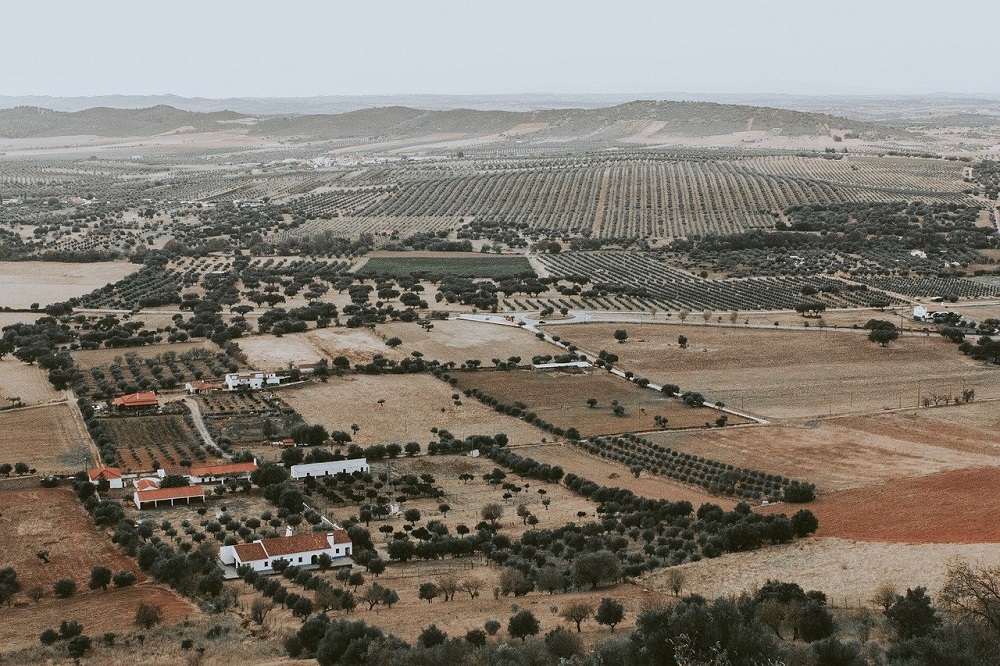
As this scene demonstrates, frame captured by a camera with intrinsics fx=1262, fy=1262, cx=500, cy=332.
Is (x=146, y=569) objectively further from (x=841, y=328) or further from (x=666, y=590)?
(x=841, y=328)

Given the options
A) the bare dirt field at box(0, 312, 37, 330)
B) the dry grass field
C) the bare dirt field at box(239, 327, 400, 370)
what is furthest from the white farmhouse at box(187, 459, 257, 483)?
the bare dirt field at box(0, 312, 37, 330)

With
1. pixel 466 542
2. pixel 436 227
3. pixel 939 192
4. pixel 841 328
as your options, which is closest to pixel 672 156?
pixel 939 192

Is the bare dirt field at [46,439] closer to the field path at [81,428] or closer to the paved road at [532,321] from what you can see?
the field path at [81,428]

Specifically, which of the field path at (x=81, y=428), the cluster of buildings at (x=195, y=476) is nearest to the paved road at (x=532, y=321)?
the cluster of buildings at (x=195, y=476)

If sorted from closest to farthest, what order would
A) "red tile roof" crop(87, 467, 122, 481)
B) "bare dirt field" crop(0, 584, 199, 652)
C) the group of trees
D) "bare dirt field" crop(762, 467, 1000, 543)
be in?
1. the group of trees
2. "bare dirt field" crop(0, 584, 199, 652)
3. "bare dirt field" crop(762, 467, 1000, 543)
4. "red tile roof" crop(87, 467, 122, 481)

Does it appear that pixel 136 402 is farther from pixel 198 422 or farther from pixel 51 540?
pixel 51 540

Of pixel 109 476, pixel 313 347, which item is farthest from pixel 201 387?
pixel 109 476

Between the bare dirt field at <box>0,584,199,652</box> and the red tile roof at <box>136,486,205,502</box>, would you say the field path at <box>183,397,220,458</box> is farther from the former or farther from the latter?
the bare dirt field at <box>0,584,199,652</box>

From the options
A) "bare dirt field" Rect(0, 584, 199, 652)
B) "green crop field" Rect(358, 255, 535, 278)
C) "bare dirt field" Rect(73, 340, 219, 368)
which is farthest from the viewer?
"green crop field" Rect(358, 255, 535, 278)
